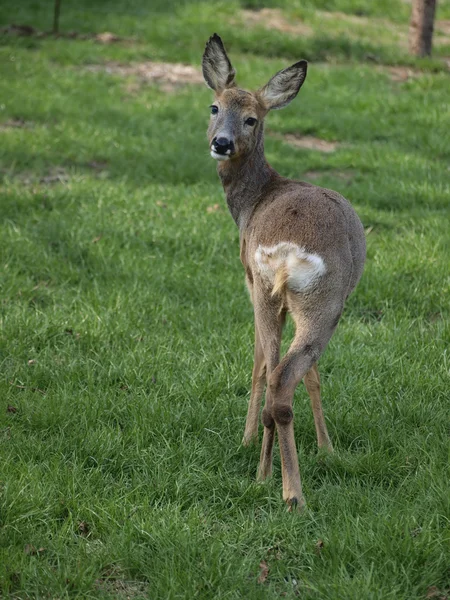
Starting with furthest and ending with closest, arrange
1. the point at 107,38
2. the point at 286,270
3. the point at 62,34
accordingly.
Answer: the point at 62,34 → the point at 107,38 → the point at 286,270

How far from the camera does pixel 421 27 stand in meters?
12.9

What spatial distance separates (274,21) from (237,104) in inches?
429

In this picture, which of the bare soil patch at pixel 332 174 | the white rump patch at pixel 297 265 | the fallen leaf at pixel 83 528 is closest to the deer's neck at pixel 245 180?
the white rump patch at pixel 297 265

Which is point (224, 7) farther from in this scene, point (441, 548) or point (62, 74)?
point (441, 548)

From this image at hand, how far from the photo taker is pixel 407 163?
870 cm

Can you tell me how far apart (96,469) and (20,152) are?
542 centimetres

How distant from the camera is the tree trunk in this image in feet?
41.8

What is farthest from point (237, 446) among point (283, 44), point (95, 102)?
point (283, 44)

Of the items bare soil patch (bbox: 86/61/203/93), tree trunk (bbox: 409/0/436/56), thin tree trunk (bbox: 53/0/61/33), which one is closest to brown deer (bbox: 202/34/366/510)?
bare soil patch (bbox: 86/61/203/93)

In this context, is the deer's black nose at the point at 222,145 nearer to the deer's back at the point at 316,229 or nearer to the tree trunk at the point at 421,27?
the deer's back at the point at 316,229

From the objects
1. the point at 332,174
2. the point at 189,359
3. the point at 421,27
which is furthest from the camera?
the point at 421,27

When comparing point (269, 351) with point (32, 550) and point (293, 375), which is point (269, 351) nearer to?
point (293, 375)

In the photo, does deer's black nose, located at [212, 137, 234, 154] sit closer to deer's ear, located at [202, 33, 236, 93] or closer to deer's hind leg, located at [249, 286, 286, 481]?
deer's ear, located at [202, 33, 236, 93]

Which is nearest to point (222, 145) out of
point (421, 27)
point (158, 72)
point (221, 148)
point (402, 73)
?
point (221, 148)
